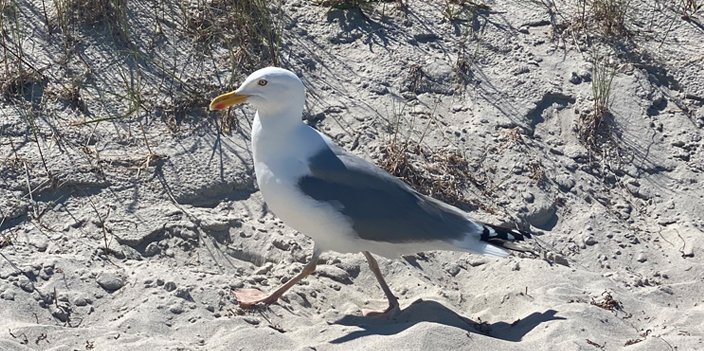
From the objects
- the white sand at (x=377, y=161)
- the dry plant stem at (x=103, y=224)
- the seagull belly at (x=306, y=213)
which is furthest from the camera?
the dry plant stem at (x=103, y=224)

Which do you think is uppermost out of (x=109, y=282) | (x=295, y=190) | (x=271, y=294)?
(x=295, y=190)

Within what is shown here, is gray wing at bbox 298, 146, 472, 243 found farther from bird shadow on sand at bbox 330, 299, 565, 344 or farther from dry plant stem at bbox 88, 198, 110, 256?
dry plant stem at bbox 88, 198, 110, 256

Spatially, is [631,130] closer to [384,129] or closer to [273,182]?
[384,129]

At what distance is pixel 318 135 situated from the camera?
4.85 meters

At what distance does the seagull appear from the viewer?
462 centimetres

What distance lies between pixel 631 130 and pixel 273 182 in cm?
329


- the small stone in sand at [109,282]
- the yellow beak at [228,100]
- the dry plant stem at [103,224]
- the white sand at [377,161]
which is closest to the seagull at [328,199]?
the yellow beak at [228,100]

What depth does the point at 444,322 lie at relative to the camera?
4.61 m

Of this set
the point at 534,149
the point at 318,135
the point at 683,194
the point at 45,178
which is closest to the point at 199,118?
the point at 45,178

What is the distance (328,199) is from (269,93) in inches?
26.4

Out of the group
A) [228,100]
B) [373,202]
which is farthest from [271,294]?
[228,100]

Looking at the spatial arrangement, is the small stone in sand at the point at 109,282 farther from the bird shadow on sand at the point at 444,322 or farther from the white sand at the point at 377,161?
the bird shadow on sand at the point at 444,322

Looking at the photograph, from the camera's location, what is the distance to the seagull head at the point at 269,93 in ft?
15.4

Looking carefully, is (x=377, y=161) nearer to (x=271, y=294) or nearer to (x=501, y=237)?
(x=501, y=237)
